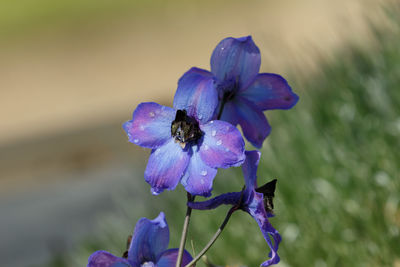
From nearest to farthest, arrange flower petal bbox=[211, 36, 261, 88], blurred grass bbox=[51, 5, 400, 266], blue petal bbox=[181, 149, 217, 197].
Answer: blue petal bbox=[181, 149, 217, 197] → flower petal bbox=[211, 36, 261, 88] → blurred grass bbox=[51, 5, 400, 266]

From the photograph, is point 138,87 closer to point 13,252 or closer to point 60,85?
point 60,85

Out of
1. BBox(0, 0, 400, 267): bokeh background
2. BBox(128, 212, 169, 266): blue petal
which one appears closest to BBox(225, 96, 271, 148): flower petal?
BBox(128, 212, 169, 266): blue petal

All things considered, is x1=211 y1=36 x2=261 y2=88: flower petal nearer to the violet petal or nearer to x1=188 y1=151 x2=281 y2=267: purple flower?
the violet petal

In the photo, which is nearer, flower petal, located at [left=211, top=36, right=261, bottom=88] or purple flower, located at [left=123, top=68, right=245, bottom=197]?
purple flower, located at [left=123, top=68, right=245, bottom=197]

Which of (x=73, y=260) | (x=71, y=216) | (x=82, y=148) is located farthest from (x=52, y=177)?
(x=73, y=260)

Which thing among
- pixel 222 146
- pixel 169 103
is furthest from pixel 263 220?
pixel 169 103

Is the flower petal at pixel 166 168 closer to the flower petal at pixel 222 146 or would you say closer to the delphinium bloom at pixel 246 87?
the flower petal at pixel 222 146

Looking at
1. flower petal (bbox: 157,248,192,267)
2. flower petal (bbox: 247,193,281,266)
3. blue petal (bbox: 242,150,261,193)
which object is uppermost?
blue petal (bbox: 242,150,261,193)
